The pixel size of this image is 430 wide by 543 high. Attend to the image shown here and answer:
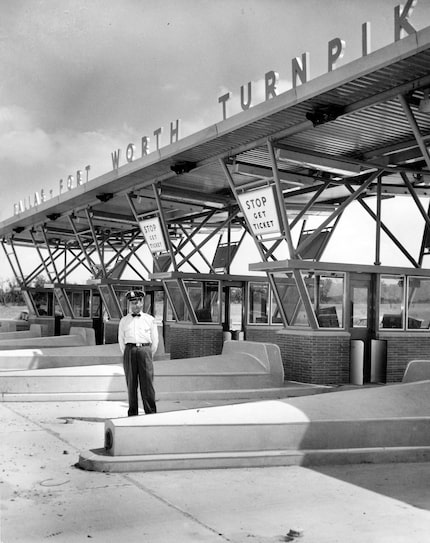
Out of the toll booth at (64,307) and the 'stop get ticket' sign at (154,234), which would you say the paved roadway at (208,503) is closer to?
the 'stop get ticket' sign at (154,234)

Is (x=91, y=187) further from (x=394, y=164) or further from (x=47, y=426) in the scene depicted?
(x=47, y=426)

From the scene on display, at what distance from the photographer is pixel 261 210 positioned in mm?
15008

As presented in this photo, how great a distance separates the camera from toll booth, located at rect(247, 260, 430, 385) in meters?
14.6

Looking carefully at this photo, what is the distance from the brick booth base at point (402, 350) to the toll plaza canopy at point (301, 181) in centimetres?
23

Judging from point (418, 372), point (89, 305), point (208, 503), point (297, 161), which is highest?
point (297, 161)

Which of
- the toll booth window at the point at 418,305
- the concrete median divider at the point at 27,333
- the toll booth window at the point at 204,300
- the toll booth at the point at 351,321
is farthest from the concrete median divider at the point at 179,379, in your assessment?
the concrete median divider at the point at 27,333

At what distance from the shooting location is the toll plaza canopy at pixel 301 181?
11.4m

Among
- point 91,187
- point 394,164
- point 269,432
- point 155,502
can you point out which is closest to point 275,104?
point 394,164

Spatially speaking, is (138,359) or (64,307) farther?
(64,307)

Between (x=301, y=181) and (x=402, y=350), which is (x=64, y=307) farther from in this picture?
(x=402, y=350)

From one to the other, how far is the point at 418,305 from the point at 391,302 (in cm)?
62

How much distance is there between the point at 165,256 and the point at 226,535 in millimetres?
14865

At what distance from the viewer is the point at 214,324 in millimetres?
19703

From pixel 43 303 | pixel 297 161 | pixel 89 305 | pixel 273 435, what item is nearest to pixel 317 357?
pixel 297 161
